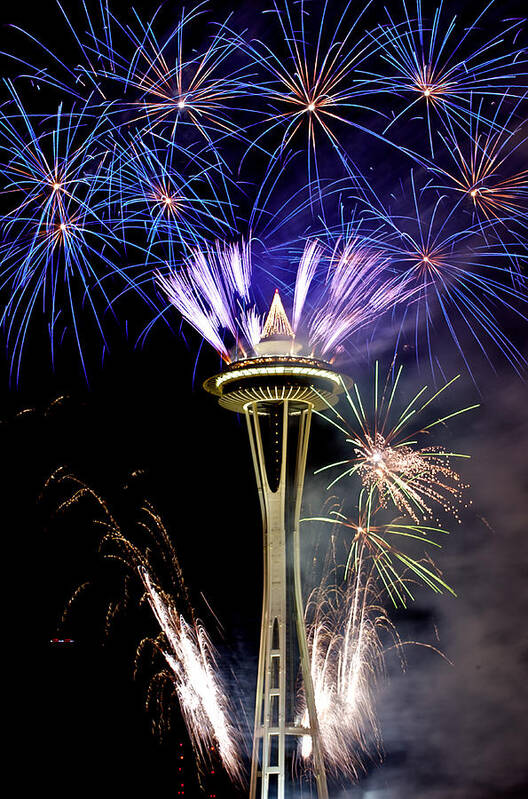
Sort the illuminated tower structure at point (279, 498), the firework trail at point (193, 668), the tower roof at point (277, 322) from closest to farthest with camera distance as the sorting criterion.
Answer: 1. the firework trail at point (193, 668)
2. the illuminated tower structure at point (279, 498)
3. the tower roof at point (277, 322)

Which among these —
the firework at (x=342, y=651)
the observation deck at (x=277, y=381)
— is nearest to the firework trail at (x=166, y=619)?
the firework at (x=342, y=651)

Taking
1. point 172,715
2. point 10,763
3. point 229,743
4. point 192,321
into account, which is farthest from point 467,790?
point 192,321

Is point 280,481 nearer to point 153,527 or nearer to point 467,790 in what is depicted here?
point 153,527

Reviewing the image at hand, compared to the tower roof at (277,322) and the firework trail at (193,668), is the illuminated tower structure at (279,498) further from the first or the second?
the firework trail at (193,668)

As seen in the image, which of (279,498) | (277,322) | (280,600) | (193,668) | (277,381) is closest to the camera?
(193,668)

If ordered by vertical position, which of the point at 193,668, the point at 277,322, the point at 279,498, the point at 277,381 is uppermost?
the point at 277,322

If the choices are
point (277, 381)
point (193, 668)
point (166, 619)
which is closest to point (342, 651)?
point (193, 668)

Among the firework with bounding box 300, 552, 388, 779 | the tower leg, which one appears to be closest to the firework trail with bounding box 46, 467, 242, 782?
the tower leg

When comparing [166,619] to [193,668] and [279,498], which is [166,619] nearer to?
[193,668]
